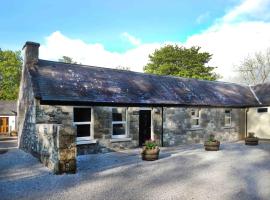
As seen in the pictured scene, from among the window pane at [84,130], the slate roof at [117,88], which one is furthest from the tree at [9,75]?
the window pane at [84,130]

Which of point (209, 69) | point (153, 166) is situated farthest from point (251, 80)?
point (153, 166)

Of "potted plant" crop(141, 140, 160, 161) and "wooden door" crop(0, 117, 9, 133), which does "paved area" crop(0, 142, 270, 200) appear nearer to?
"potted plant" crop(141, 140, 160, 161)

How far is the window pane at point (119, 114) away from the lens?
1650cm

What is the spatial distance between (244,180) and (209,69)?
39.0 m

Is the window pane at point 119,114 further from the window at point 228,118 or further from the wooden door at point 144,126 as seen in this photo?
the window at point 228,118

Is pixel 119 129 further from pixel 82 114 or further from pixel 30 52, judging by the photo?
pixel 30 52

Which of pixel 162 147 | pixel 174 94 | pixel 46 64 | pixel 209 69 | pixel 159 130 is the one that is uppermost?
pixel 209 69

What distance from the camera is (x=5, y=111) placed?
34875 millimetres

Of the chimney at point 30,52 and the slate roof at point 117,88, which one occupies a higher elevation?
the chimney at point 30,52

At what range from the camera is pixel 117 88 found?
1769 centimetres

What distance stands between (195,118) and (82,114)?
30.1 ft

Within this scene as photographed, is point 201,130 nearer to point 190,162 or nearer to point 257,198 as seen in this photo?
point 190,162

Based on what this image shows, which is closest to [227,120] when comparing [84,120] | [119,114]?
[119,114]

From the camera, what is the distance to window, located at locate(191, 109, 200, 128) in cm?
2072
